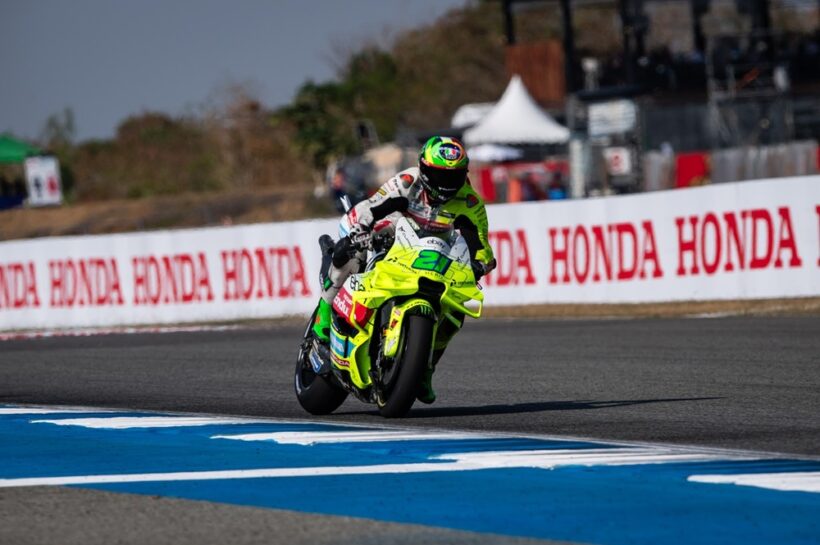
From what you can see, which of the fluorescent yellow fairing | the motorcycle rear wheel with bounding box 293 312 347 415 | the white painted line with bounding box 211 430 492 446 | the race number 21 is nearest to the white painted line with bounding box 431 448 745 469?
the white painted line with bounding box 211 430 492 446

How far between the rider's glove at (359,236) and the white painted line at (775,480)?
3.08 m

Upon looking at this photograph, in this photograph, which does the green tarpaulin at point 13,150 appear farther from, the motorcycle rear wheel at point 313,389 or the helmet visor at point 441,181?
the helmet visor at point 441,181

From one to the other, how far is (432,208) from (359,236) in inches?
17.1

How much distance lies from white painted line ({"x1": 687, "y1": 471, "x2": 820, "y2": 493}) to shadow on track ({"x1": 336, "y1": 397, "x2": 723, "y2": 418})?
311cm

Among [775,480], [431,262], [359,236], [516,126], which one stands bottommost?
[775,480]

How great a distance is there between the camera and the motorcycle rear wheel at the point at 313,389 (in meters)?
9.92

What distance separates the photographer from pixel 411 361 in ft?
29.3

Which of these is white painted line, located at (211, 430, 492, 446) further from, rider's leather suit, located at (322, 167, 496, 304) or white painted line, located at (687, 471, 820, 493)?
white painted line, located at (687, 471, 820, 493)

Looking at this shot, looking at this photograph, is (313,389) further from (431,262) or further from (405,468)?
(405,468)

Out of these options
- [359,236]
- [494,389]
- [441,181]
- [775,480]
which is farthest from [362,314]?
[775,480]

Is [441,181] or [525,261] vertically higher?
[441,181]

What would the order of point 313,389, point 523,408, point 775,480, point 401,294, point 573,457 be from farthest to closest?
1. point 523,408
2. point 313,389
3. point 401,294
4. point 573,457
5. point 775,480

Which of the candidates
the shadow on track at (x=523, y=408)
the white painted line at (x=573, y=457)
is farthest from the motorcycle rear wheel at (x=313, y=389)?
the white painted line at (x=573, y=457)

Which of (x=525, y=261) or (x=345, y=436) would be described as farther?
(x=525, y=261)
